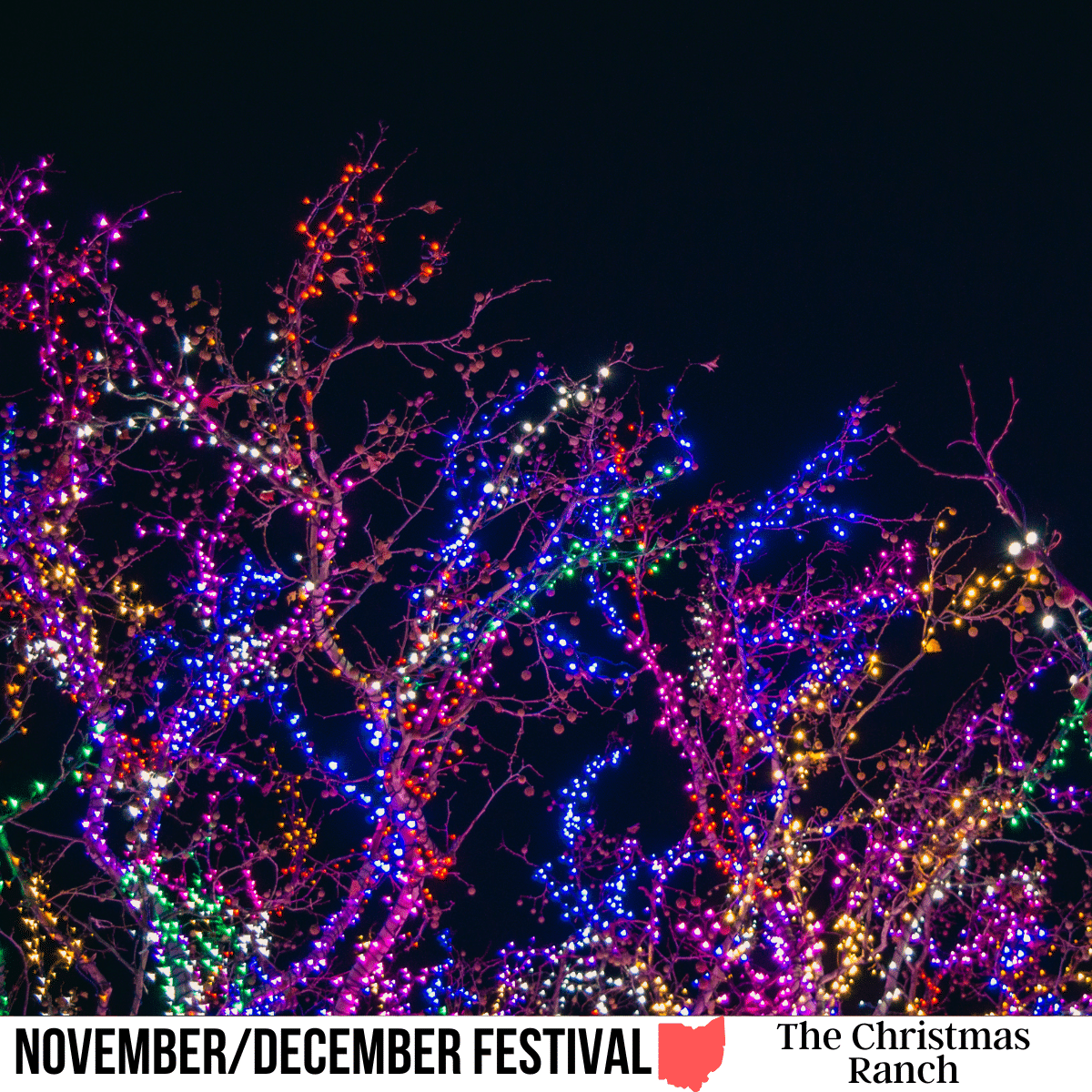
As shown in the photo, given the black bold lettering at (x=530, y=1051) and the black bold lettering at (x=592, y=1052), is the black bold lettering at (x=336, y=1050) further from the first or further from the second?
the black bold lettering at (x=592, y=1052)

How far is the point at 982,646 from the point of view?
8.46m

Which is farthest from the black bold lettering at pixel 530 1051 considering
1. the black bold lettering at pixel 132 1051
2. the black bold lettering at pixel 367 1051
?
the black bold lettering at pixel 132 1051

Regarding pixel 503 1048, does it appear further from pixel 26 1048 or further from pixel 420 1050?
pixel 26 1048

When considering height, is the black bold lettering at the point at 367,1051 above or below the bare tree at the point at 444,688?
below

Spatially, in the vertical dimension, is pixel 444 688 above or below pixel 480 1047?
above

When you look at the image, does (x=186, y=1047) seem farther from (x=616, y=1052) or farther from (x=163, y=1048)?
(x=616, y=1052)

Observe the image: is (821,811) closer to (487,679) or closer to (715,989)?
(715,989)

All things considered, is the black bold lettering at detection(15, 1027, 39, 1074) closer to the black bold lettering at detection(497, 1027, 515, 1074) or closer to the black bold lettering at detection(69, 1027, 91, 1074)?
the black bold lettering at detection(69, 1027, 91, 1074)

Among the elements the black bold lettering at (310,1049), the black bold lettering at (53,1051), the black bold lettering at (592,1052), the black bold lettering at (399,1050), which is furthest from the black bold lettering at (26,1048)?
the black bold lettering at (592,1052)

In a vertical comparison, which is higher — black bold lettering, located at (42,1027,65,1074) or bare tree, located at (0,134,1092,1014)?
bare tree, located at (0,134,1092,1014)

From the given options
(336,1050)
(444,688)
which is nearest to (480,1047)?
(336,1050)

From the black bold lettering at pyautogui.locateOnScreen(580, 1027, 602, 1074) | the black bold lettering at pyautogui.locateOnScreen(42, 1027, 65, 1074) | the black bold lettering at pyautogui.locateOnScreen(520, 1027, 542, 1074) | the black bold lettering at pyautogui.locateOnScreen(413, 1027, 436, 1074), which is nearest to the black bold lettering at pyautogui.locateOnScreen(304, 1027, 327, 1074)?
the black bold lettering at pyautogui.locateOnScreen(413, 1027, 436, 1074)

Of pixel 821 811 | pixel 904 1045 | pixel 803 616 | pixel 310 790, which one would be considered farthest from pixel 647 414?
pixel 904 1045

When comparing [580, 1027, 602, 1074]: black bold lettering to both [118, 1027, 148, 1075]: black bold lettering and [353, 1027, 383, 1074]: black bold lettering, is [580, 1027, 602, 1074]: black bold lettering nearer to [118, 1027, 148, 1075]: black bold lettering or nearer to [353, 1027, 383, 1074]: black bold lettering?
[353, 1027, 383, 1074]: black bold lettering
